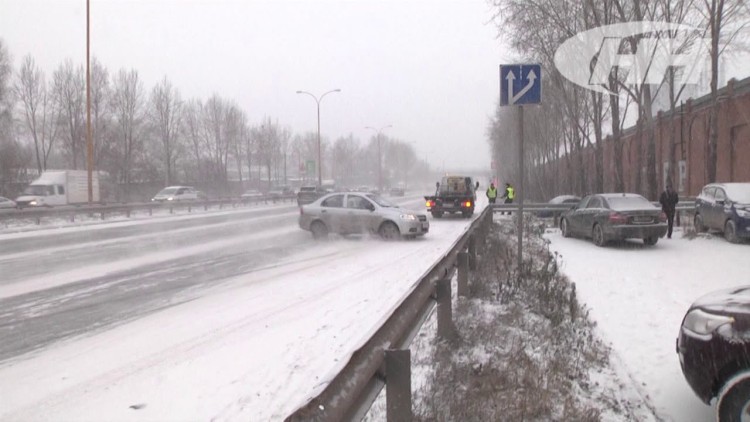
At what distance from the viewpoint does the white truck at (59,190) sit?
117 feet

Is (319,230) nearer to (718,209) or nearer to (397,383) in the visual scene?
(718,209)

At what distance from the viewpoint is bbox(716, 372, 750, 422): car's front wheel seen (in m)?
3.39

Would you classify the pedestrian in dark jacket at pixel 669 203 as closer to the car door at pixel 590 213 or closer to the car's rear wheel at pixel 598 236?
the car door at pixel 590 213

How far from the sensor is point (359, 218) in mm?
16797

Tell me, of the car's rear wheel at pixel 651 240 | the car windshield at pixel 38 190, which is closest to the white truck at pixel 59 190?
the car windshield at pixel 38 190

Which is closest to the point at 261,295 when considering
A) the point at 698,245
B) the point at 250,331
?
the point at 250,331

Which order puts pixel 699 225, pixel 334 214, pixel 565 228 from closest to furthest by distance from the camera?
pixel 699 225
pixel 334 214
pixel 565 228

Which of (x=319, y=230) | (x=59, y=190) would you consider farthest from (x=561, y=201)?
(x=59, y=190)

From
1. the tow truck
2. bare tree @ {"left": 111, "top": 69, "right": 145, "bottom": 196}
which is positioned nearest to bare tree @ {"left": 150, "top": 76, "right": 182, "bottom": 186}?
bare tree @ {"left": 111, "top": 69, "right": 145, "bottom": 196}

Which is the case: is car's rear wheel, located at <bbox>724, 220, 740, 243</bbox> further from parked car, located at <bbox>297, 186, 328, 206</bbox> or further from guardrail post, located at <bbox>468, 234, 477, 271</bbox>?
parked car, located at <bbox>297, 186, 328, 206</bbox>

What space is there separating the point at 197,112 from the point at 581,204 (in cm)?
6077

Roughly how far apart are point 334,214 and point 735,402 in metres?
14.1

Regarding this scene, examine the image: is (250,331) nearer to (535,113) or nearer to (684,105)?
(684,105)

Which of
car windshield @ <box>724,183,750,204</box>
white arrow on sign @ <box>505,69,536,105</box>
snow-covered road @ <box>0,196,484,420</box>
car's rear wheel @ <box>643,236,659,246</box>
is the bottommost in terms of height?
snow-covered road @ <box>0,196,484,420</box>
